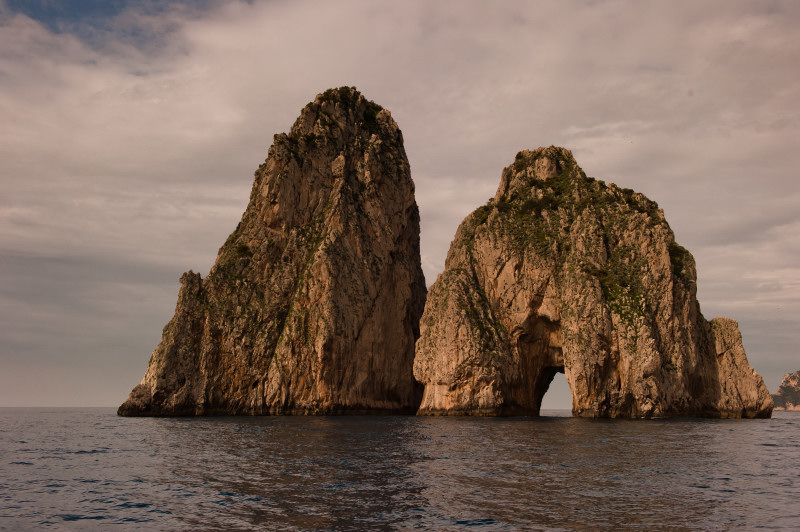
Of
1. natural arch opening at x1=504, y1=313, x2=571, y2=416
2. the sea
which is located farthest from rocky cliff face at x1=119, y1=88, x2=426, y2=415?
the sea

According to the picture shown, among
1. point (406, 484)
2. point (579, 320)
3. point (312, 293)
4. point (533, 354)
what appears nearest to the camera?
point (406, 484)

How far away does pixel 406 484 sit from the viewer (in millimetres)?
30234

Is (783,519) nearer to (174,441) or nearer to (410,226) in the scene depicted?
(174,441)

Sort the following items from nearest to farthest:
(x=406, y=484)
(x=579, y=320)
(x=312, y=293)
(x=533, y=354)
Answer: (x=406, y=484), (x=579, y=320), (x=533, y=354), (x=312, y=293)

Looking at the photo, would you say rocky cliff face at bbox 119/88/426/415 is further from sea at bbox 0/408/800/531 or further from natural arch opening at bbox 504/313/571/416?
sea at bbox 0/408/800/531

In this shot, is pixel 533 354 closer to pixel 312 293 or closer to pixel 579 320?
pixel 579 320

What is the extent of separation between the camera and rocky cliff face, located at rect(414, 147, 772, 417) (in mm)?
89500

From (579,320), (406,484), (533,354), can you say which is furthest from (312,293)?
(406,484)

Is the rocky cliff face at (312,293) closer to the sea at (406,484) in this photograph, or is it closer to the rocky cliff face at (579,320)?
Answer: the rocky cliff face at (579,320)

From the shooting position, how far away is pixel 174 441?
174ft

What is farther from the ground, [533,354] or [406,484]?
[533,354]

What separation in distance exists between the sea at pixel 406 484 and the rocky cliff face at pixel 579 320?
35.8 m

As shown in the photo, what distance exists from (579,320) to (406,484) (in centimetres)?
6706

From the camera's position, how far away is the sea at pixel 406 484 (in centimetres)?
2262
